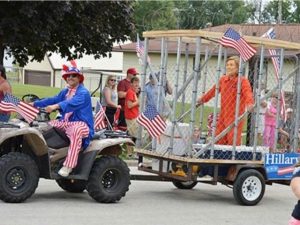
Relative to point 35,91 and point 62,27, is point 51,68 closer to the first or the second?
point 35,91

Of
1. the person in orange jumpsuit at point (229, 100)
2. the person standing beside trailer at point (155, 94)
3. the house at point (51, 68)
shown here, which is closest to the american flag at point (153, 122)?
the person standing beside trailer at point (155, 94)

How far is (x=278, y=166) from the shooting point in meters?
9.94

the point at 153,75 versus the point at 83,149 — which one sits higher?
the point at 153,75

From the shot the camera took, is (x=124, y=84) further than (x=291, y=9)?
No

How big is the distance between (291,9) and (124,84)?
4599 centimetres

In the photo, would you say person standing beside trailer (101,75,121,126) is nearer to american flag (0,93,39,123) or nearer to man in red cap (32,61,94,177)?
man in red cap (32,61,94,177)

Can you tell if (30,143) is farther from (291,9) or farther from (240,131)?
(291,9)

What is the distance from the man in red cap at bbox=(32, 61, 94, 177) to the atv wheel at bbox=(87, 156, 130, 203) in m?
0.34

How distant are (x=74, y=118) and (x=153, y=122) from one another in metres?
1.20

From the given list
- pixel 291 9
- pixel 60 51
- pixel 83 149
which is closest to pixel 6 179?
pixel 83 149

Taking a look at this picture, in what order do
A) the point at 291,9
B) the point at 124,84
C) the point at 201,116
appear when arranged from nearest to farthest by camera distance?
the point at 201,116 < the point at 124,84 < the point at 291,9

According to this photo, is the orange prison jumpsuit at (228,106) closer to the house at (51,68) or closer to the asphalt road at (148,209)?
the asphalt road at (148,209)

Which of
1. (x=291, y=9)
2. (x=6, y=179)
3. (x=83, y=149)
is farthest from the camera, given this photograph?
(x=291, y=9)

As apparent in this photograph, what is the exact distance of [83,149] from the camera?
352 inches
